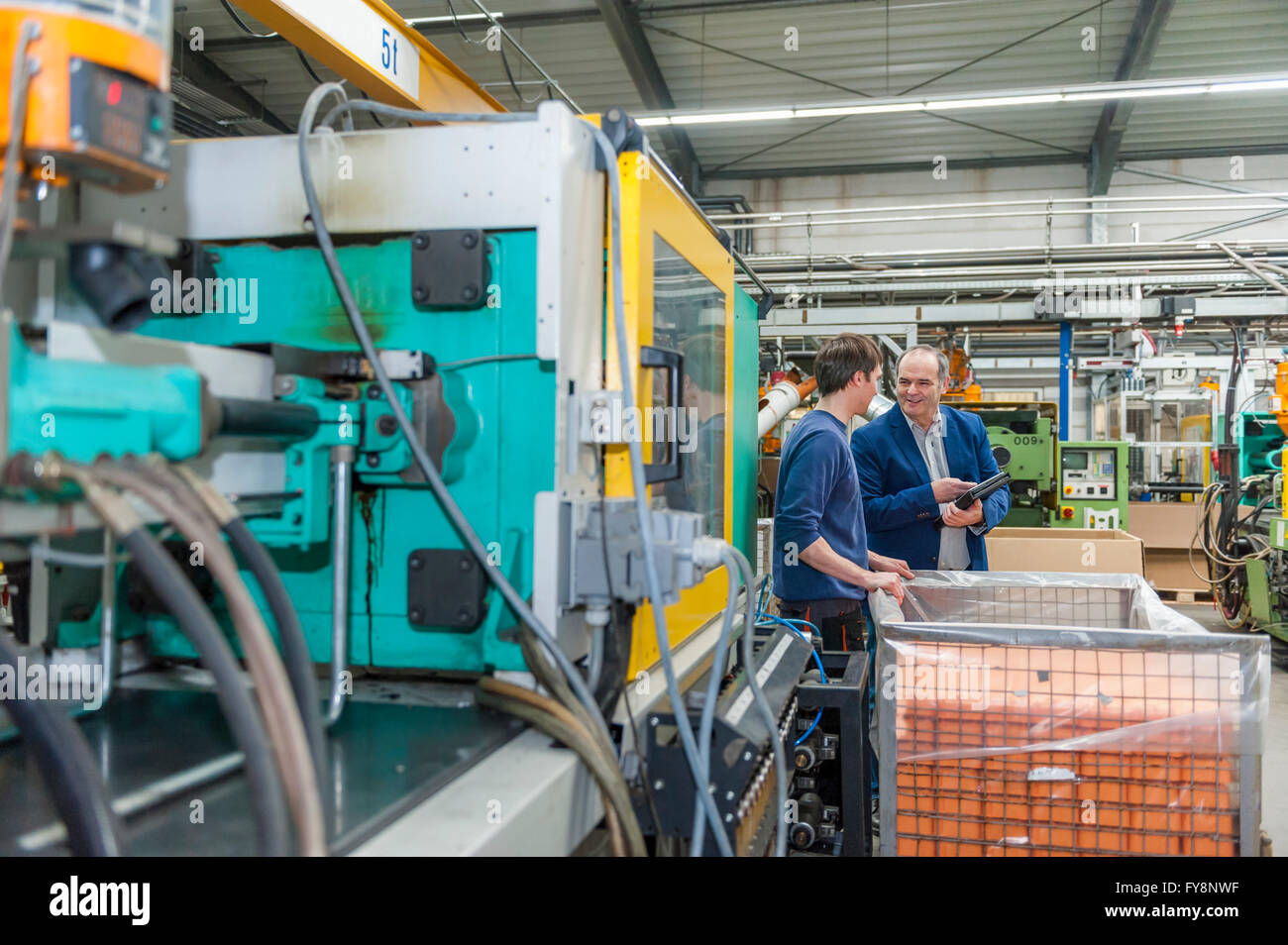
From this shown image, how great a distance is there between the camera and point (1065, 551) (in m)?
4.14

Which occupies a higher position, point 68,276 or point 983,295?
point 983,295

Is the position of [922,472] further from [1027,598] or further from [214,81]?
[214,81]

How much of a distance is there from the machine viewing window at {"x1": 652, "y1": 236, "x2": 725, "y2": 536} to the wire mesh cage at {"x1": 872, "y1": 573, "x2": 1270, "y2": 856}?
0.46 metres

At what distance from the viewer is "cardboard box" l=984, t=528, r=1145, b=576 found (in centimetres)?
391

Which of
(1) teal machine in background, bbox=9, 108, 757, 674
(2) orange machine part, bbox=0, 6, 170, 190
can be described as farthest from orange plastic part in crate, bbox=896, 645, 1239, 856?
(2) orange machine part, bbox=0, 6, 170, 190

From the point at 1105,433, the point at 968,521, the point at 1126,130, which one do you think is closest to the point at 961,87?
the point at 1126,130

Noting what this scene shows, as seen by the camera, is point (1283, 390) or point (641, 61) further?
point (641, 61)

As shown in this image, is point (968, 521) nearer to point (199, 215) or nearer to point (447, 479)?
point (447, 479)

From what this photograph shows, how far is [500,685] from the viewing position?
3.72 feet

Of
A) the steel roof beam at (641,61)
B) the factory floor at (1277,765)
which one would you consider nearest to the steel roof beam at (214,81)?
the steel roof beam at (641,61)

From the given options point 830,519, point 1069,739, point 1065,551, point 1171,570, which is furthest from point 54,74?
point 1171,570

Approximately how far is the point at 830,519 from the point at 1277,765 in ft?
8.57
